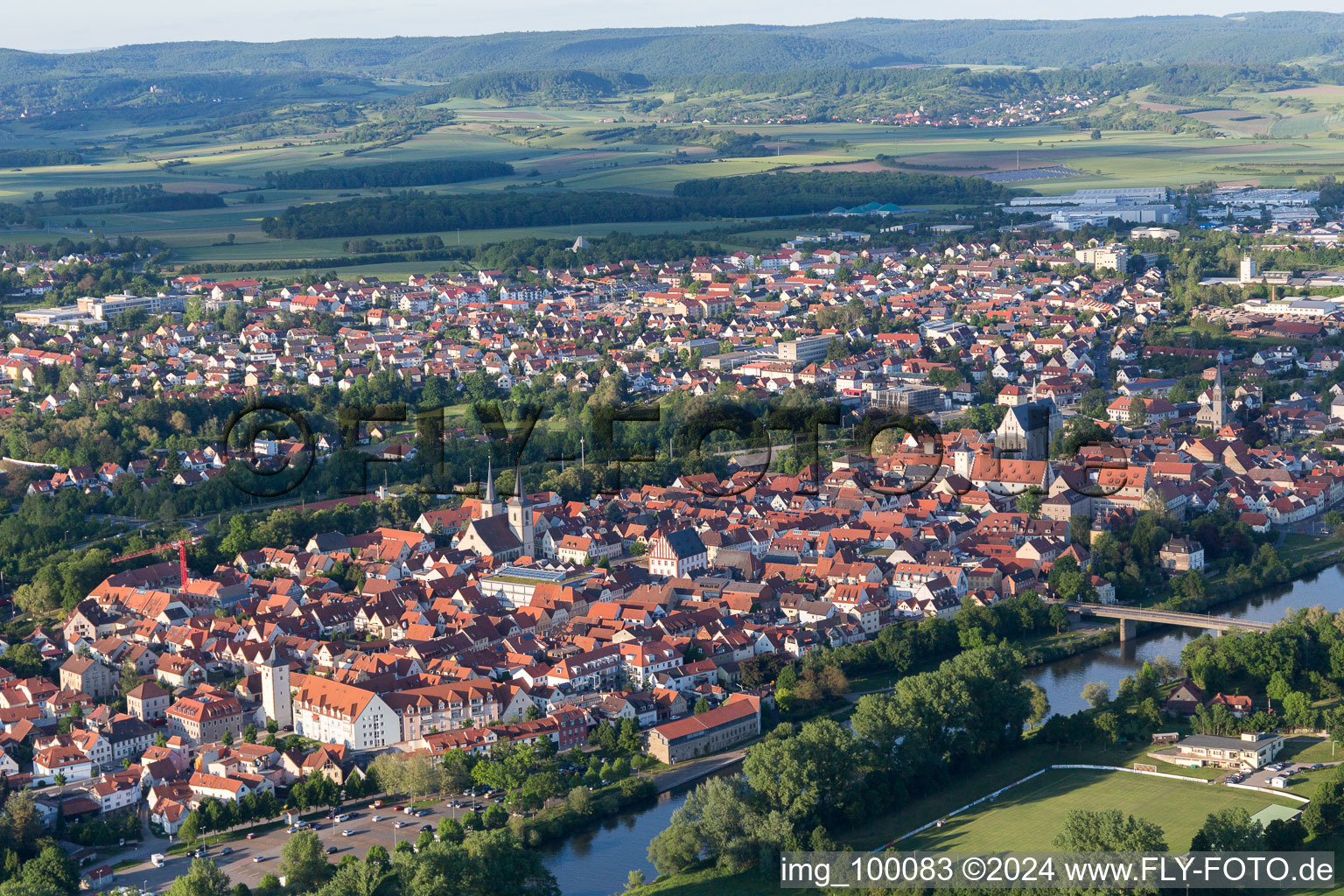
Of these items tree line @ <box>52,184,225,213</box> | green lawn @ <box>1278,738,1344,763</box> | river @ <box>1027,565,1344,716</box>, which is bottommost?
river @ <box>1027,565,1344,716</box>

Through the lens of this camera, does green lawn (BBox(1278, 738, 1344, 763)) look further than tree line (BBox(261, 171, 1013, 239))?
No

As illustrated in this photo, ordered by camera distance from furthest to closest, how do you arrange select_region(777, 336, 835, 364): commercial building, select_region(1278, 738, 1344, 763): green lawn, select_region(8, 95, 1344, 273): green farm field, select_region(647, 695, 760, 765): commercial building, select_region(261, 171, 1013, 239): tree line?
1. select_region(8, 95, 1344, 273): green farm field
2. select_region(261, 171, 1013, 239): tree line
3. select_region(777, 336, 835, 364): commercial building
4. select_region(647, 695, 760, 765): commercial building
5. select_region(1278, 738, 1344, 763): green lawn

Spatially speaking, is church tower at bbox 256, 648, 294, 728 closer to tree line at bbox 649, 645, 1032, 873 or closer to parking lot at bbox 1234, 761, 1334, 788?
tree line at bbox 649, 645, 1032, 873

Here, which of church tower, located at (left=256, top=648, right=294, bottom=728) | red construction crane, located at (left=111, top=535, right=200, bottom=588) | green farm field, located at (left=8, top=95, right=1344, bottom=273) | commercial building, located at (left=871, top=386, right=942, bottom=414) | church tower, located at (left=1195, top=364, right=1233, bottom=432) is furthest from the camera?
green farm field, located at (left=8, top=95, right=1344, bottom=273)

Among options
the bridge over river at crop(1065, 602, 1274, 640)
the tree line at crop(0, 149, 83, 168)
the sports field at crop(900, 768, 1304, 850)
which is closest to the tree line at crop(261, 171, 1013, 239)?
Answer: the tree line at crop(0, 149, 83, 168)

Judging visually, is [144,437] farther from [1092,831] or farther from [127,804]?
[1092,831]

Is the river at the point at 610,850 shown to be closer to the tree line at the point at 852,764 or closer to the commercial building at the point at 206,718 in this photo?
the tree line at the point at 852,764

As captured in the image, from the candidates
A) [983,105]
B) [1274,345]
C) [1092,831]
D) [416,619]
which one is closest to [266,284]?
[1274,345]
